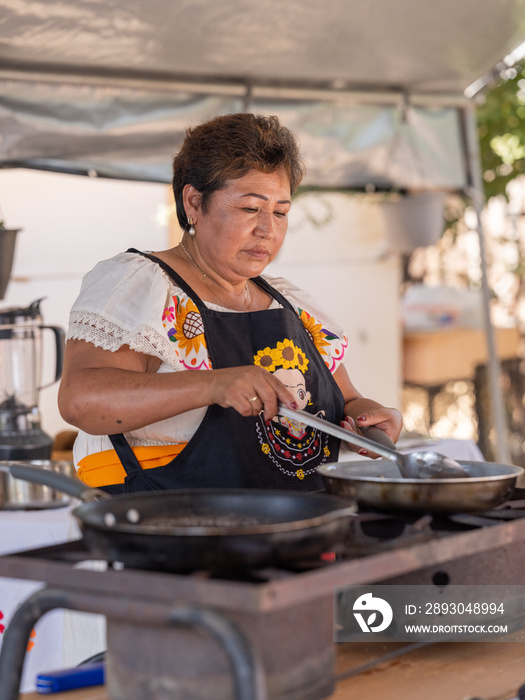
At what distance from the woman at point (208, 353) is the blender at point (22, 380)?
0.96 meters

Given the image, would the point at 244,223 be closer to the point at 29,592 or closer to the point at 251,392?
the point at 251,392

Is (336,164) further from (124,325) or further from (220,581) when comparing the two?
(220,581)

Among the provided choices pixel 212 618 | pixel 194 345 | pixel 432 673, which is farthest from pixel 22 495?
pixel 212 618

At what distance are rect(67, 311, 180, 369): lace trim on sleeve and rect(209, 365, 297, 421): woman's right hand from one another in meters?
0.25

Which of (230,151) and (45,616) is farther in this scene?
(45,616)

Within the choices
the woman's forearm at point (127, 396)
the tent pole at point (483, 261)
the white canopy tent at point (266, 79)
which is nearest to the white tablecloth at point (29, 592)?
the woman's forearm at point (127, 396)

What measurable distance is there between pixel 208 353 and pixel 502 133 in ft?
15.9

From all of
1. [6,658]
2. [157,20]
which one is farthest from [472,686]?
[157,20]

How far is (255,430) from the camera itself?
194 centimetres

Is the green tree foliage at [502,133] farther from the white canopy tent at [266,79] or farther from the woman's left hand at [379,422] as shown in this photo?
the woman's left hand at [379,422]

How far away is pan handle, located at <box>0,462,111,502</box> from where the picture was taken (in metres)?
1.31

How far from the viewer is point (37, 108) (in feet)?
11.5
